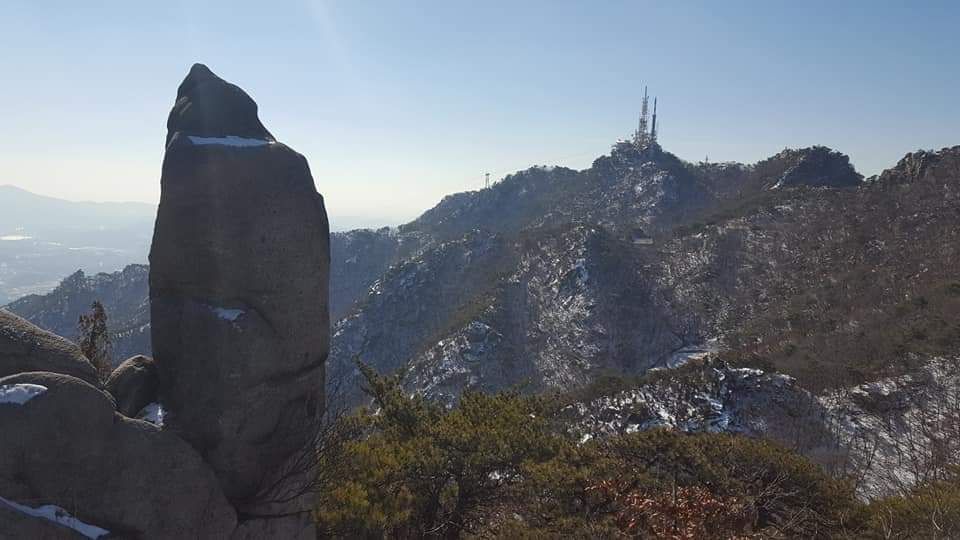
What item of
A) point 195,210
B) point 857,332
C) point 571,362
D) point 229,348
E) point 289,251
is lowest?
point 571,362

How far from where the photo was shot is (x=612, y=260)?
79938mm

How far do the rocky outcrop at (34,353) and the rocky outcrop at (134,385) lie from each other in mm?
657

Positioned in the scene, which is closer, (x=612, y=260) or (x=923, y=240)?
(x=923, y=240)

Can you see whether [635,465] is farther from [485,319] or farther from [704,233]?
[704,233]

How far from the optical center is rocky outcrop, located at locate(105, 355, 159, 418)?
7.68 m

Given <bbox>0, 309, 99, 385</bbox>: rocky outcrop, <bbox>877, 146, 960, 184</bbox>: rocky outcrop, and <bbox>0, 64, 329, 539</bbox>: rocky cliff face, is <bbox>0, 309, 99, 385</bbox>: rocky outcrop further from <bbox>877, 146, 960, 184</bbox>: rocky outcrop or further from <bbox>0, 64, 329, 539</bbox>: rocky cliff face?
<bbox>877, 146, 960, 184</bbox>: rocky outcrop

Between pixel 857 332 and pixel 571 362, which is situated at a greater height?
pixel 857 332

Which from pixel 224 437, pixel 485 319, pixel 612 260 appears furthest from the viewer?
pixel 612 260

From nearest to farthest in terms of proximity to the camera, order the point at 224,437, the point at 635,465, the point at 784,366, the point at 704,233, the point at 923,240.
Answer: the point at 224,437 → the point at 635,465 → the point at 784,366 → the point at 923,240 → the point at 704,233

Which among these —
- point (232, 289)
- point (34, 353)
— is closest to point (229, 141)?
point (232, 289)

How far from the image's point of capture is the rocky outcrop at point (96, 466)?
229 inches

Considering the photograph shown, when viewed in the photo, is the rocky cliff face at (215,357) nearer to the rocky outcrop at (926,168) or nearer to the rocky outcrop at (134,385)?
the rocky outcrop at (134,385)

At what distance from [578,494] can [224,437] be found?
5958 millimetres

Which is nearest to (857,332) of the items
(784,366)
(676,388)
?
(784,366)
